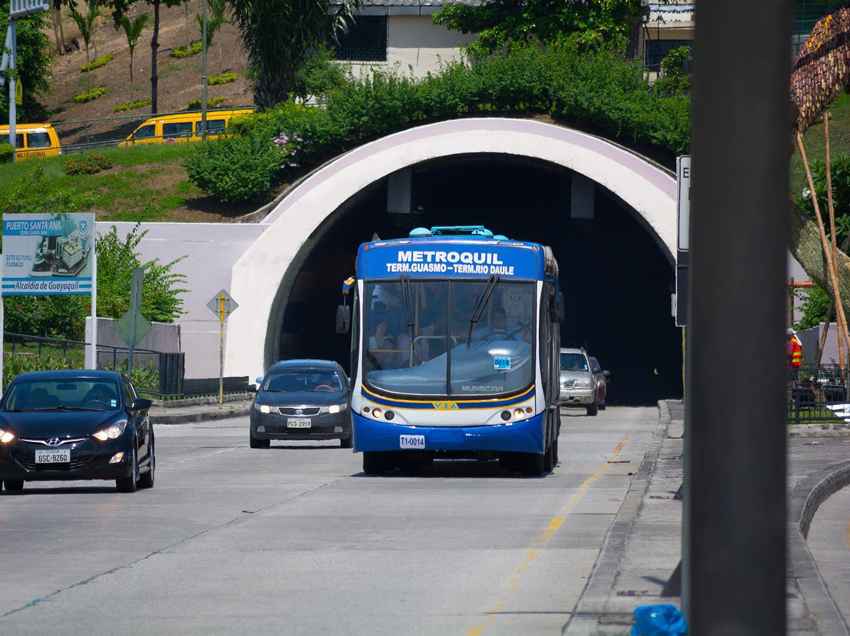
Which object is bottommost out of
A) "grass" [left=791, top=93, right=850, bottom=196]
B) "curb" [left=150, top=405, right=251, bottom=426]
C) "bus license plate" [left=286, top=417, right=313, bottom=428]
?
"curb" [left=150, top=405, right=251, bottom=426]

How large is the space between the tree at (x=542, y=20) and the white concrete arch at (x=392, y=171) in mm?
16446

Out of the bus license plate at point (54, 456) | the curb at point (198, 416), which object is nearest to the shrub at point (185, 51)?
the curb at point (198, 416)

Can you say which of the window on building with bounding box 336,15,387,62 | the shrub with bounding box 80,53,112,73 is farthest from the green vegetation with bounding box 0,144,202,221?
the shrub with bounding box 80,53,112,73

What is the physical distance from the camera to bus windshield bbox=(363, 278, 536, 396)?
2325cm

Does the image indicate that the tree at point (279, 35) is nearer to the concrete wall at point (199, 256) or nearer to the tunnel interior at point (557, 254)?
the tunnel interior at point (557, 254)

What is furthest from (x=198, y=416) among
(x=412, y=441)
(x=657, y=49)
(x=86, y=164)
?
(x=657, y=49)

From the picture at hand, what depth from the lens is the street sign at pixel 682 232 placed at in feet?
54.2

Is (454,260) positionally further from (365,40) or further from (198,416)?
(365,40)

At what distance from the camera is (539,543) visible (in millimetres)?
14805

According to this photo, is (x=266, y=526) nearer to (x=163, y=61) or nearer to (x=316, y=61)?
(x=316, y=61)

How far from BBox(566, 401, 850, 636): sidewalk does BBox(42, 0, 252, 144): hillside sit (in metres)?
85.1

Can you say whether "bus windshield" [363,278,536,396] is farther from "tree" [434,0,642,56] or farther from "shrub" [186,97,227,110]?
"shrub" [186,97,227,110]

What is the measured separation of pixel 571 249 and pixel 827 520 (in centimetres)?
5461

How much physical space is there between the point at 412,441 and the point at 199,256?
35.0 m
